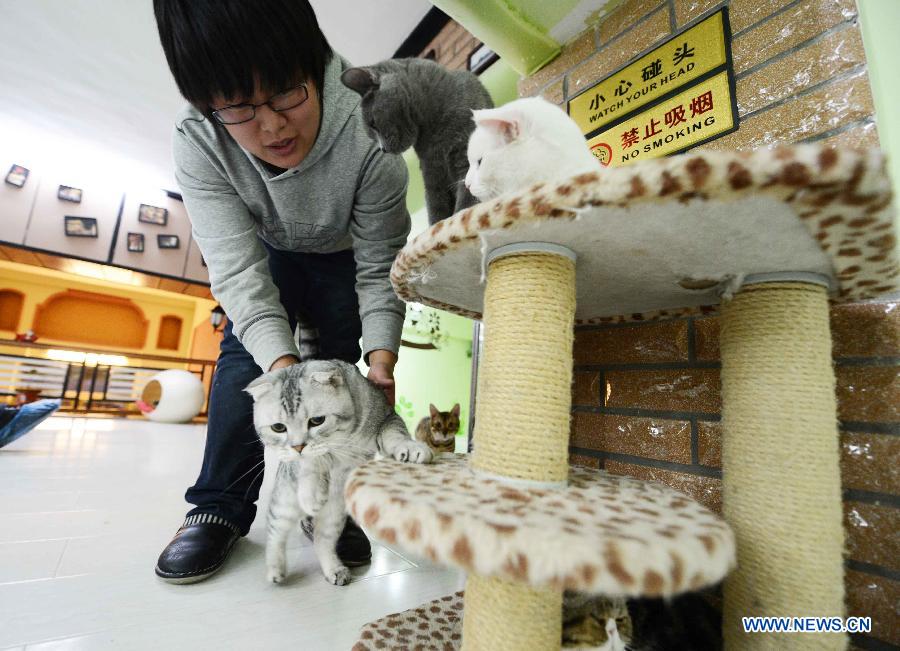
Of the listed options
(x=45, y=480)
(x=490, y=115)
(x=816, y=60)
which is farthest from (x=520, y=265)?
(x=45, y=480)

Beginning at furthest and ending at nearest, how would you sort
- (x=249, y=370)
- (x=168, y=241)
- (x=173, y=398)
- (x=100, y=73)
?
(x=168, y=241) < (x=173, y=398) < (x=100, y=73) < (x=249, y=370)

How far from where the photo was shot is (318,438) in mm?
847

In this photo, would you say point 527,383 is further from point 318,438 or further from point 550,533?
point 318,438

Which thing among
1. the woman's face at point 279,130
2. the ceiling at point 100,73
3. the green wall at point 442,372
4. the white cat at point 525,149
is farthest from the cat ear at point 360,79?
the green wall at point 442,372

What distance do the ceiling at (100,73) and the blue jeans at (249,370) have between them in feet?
6.17

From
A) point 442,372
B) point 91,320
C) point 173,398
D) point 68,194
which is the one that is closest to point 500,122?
point 442,372

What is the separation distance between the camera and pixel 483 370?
1.84ft

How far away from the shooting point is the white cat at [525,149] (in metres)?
0.64

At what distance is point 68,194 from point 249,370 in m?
5.00

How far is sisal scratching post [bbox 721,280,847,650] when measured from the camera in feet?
1.71

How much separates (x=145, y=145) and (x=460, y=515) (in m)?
4.60

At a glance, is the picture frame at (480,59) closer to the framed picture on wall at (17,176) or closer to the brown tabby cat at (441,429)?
the brown tabby cat at (441,429)

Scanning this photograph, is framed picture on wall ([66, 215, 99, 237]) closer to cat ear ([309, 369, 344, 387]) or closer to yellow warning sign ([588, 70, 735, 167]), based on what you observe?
cat ear ([309, 369, 344, 387])

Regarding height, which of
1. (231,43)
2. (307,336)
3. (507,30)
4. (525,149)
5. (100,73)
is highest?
(100,73)
